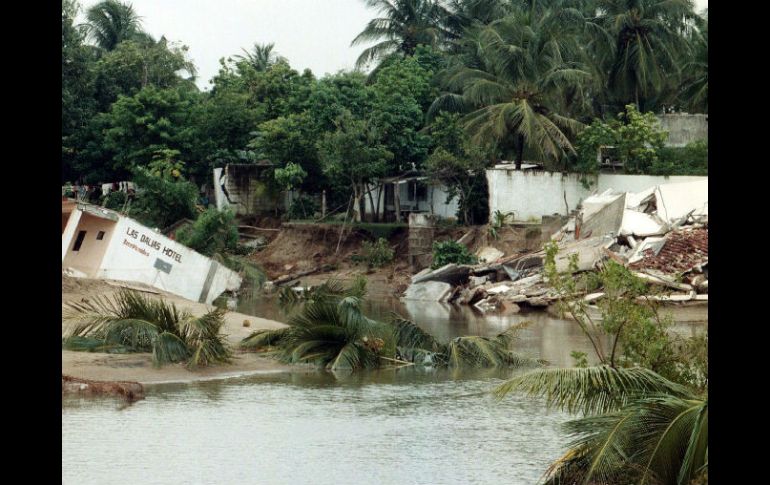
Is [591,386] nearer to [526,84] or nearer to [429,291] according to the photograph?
[429,291]

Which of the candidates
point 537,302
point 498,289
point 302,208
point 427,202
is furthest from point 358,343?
point 427,202

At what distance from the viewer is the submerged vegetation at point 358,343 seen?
18094 mm

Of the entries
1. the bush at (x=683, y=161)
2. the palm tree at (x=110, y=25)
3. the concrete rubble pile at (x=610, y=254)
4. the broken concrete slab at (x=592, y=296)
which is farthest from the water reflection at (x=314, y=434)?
the palm tree at (x=110, y=25)

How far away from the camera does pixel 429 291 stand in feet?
111

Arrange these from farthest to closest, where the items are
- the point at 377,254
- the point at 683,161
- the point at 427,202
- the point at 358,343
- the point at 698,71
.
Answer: the point at 698,71 → the point at 427,202 → the point at 683,161 → the point at 377,254 → the point at 358,343

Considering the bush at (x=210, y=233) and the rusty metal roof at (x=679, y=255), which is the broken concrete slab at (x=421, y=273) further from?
the rusty metal roof at (x=679, y=255)

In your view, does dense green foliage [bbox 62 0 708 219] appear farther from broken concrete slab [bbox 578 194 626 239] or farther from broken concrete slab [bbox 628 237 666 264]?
broken concrete slab [bbox 628 237 666 264]

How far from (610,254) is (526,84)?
955 cm

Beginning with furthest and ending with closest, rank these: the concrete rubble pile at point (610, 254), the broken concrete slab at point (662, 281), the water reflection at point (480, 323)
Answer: the concrete rubble pile at point (610, 254), the broken concrete slab at point (662, 281), the water reflection at point (480, 323)

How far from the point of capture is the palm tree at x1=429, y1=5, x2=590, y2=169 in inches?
1485

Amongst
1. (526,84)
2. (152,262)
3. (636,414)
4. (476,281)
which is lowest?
(636,414)

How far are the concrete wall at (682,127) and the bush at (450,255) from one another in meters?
13.1

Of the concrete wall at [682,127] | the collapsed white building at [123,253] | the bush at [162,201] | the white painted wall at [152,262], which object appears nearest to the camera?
the collapsed white building at [123,253]
